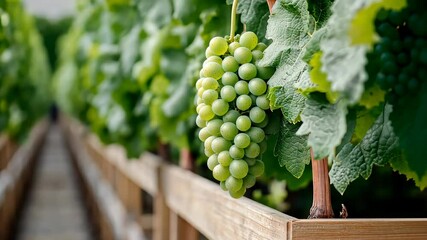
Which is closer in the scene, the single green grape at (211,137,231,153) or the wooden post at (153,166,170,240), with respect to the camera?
the single green grape at (211,137,231,153)

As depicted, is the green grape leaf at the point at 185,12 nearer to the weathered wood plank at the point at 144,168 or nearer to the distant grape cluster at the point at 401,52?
the distant grape cluster at the point at 401,52

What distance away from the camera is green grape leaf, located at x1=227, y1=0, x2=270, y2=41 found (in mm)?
1362

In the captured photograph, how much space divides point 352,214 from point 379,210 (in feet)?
0.76

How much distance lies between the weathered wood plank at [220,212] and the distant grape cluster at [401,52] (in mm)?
386

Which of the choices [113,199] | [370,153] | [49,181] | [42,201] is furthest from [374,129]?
[49,181]

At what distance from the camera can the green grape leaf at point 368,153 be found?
3.60ft

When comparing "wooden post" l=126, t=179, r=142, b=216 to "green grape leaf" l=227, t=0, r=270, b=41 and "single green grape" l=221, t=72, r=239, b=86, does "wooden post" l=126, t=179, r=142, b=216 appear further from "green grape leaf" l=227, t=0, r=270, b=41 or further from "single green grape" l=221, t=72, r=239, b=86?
"single green grape" l=221, t=72, r=239, b=86

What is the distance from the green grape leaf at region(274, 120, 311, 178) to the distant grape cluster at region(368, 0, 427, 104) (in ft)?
1.03

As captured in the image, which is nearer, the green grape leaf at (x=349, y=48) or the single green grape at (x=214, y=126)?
the green grape leaf at (x=349, y=48)

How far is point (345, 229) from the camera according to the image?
1.14m

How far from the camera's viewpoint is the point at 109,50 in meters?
3.97

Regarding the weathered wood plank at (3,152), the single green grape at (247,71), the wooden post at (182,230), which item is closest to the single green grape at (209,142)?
the single green grape at (247,71)

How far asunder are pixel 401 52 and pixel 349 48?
12 centimetres

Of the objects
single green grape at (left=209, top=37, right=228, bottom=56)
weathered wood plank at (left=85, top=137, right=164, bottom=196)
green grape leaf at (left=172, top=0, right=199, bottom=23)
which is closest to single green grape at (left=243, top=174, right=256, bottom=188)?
single green grape at (left=209, top=37, right=228, bottom=56)
